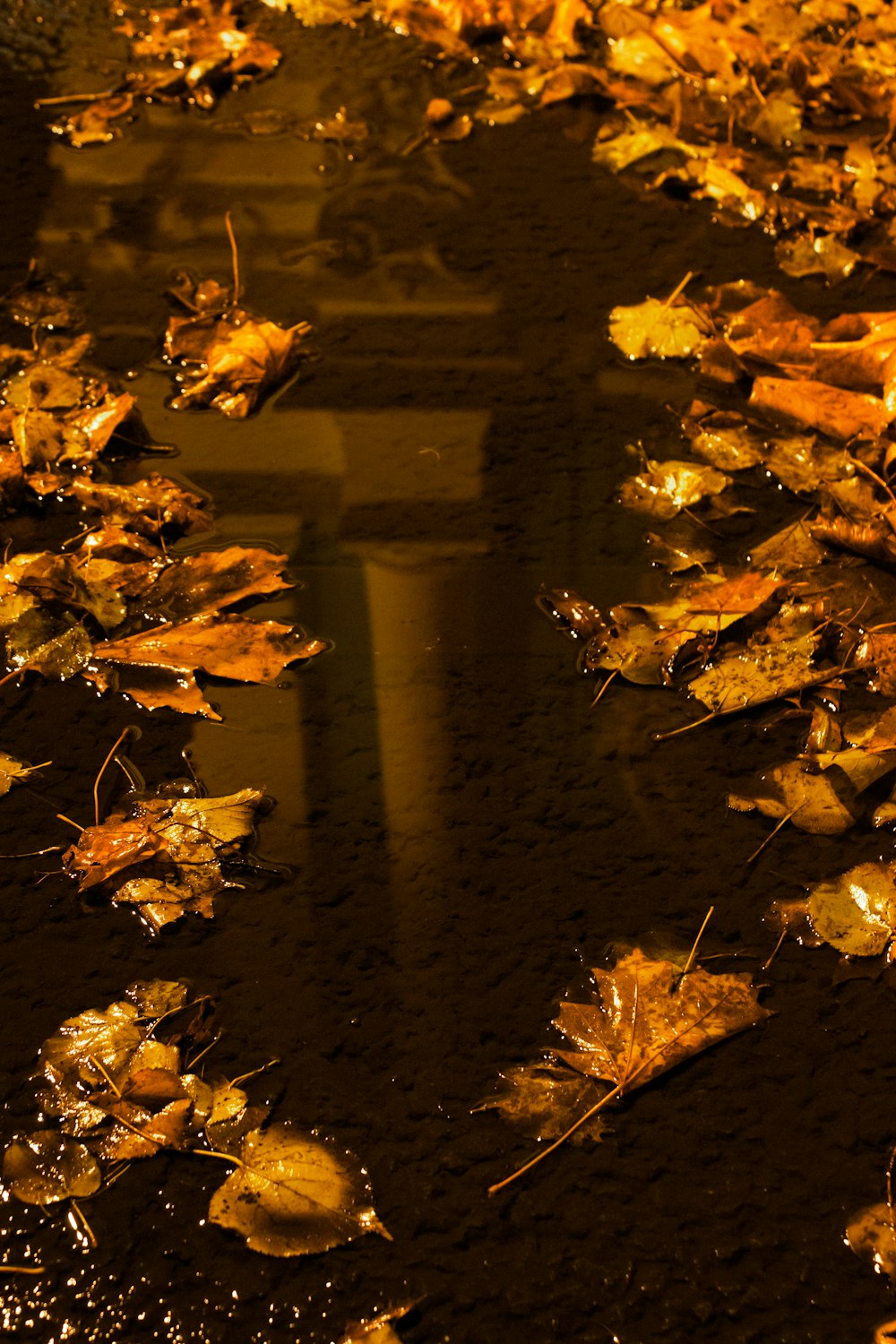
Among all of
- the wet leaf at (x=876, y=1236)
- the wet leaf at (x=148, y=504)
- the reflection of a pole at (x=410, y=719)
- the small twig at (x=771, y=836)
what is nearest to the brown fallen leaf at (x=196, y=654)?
the reflection of a pole at (x=410, y=719)

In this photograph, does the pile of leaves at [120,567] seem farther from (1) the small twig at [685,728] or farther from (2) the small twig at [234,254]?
(1) the small twig at [685,728]

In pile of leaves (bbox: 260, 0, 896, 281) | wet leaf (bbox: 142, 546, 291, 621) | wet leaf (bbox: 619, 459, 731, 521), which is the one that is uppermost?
pile of leaves (bbox: 260, 0, 896, 281)

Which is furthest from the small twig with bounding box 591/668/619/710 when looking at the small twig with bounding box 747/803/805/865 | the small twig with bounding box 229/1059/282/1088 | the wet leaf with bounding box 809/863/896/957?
the small twig with bounding box 229/1059/282/1088

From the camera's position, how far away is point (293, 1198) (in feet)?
4.36

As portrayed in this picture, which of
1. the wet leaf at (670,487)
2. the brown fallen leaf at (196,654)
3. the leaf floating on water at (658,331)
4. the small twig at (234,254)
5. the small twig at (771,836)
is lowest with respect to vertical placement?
the small twig at (771,836)

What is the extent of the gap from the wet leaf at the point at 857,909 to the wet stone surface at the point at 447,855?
0.04m

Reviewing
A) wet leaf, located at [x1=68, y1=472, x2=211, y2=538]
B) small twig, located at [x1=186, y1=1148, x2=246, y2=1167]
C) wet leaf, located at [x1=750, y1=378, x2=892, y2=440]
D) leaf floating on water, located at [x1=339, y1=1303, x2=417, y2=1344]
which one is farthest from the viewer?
wet leaf, located at [x1=750, y1=378, x2=892, y2=440]

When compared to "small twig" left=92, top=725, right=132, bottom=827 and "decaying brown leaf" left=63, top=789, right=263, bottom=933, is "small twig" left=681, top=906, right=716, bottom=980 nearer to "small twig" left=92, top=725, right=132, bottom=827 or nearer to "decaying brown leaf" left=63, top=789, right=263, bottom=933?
"decaying brown leaf" left=63, top=789, right=263, bottom=933

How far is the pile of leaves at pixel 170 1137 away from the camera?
1321 mm

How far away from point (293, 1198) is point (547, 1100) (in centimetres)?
34

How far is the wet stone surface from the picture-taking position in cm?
131

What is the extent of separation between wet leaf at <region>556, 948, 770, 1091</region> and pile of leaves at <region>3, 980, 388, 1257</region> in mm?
345

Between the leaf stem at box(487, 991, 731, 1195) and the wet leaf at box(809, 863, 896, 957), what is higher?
the wet leaf at box(809, 863, 896, 957)

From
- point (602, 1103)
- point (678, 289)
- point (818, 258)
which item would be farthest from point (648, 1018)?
point (818, 258)
